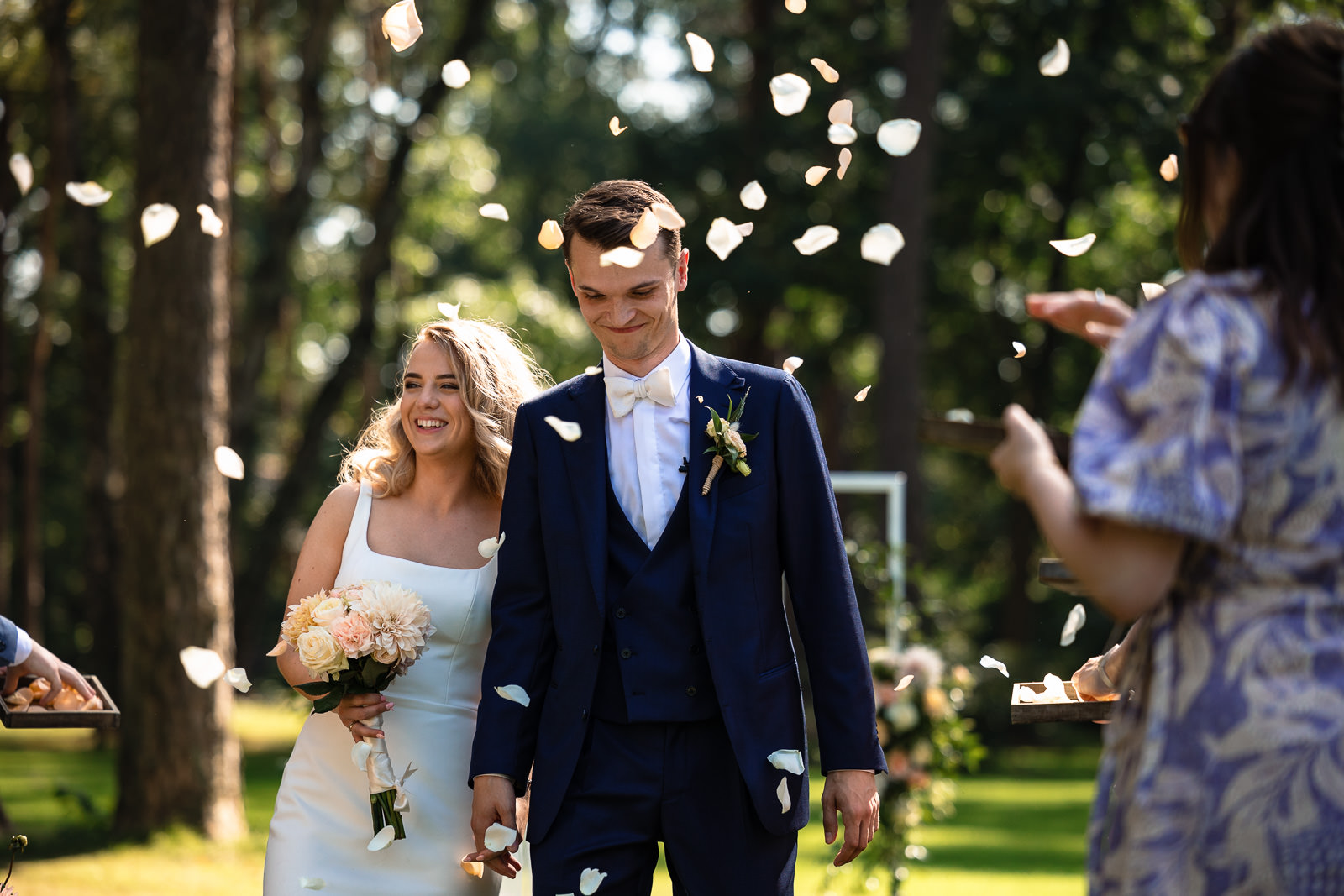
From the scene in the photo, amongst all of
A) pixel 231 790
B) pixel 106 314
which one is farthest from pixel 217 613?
pixel 106 314

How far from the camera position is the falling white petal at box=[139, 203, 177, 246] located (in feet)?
18.1

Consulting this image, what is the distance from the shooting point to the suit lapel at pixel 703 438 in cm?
312

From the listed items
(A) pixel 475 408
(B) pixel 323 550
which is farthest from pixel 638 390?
(B) pixel 323 550

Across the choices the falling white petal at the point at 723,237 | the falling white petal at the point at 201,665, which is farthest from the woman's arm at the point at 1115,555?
the falling white petal at the point at 201,665

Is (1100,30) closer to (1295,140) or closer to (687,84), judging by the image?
(687,84)

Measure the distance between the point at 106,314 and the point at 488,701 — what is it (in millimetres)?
14870

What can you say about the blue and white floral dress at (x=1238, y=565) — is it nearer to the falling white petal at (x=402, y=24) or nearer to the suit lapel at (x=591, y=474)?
the suit lapel at (x=591, y=474)

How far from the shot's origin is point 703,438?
10.6 feet

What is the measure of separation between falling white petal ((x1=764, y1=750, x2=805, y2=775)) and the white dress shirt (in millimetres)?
555

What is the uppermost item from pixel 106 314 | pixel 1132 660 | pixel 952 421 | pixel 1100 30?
pixel 1100 30

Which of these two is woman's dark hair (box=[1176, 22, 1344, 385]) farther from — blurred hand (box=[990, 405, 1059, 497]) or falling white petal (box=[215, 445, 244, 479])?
falling white petal (box=[215, 445, 244, 479])

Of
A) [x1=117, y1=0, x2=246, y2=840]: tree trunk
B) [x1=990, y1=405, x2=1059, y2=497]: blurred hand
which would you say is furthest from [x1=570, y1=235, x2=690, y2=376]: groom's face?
[x1=117, y1=0, x2=246, y2=840]: tree trunk

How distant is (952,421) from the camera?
2.39 metres

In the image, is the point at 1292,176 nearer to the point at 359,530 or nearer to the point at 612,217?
the point at 612,217
